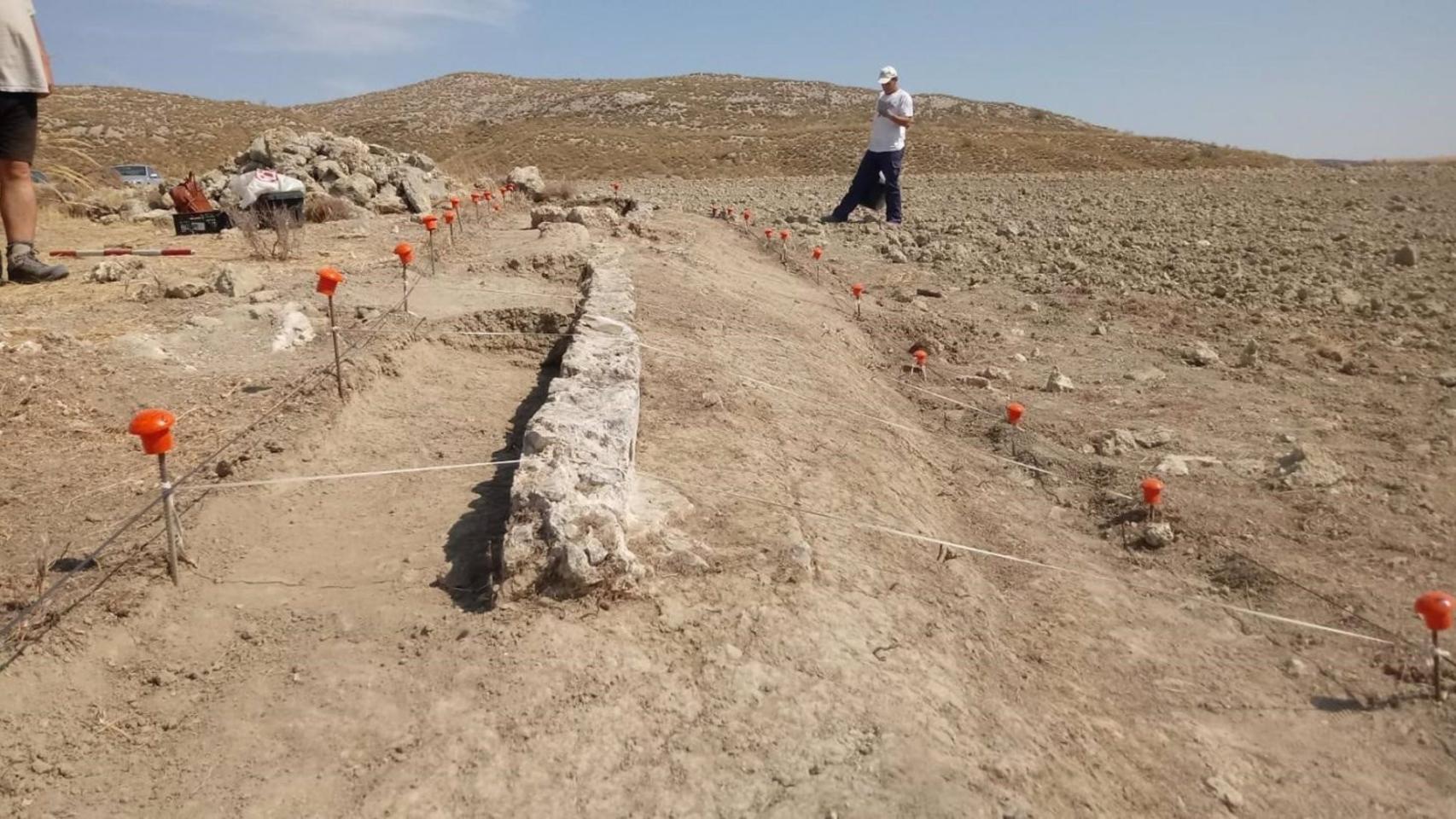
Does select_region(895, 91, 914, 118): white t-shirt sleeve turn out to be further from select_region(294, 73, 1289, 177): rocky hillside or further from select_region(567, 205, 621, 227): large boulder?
select_region(294, 73, 1289, 177): rocky hillside

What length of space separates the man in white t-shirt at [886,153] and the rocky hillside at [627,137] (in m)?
12.3

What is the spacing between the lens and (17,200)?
5.23 m

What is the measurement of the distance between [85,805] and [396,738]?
698 mm

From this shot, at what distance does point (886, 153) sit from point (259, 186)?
763 cm

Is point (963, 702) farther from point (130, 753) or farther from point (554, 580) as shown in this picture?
point (130, 753)

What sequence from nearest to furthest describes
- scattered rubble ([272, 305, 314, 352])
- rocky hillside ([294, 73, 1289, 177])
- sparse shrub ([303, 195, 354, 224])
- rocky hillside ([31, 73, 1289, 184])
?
1. scattered rubble ([272, 305, 314, 352])
2. sparse shrub ([303, 195, 354, 224])
3. rocky hillside ([31, 73, 1289, 184])
4. rocky hillside ([294, 73, 1289, 177])

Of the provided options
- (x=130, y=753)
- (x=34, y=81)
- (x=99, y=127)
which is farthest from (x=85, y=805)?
(x=99, y=127)

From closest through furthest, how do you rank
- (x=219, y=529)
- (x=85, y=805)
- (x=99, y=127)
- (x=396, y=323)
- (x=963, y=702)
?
(x=85, y=805) < (x=963, y=702) < (x=219, y=529) < (x=396, y=323) < (x=99, y=127)

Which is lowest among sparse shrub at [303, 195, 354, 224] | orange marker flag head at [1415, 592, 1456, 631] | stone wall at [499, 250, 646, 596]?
orange marker flag head at [1415, 592, 1456, 631]

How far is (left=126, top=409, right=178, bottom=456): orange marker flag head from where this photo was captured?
2.69m

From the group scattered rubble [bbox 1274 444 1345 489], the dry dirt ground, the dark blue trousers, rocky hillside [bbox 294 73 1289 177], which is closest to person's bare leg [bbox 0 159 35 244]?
the dry dirt ground

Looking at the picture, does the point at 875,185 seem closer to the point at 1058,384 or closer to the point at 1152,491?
the point at 1058,384

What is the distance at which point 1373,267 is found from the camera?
30.7 feet

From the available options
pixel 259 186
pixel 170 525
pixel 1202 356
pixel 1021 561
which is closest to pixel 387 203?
pixel 259 186
